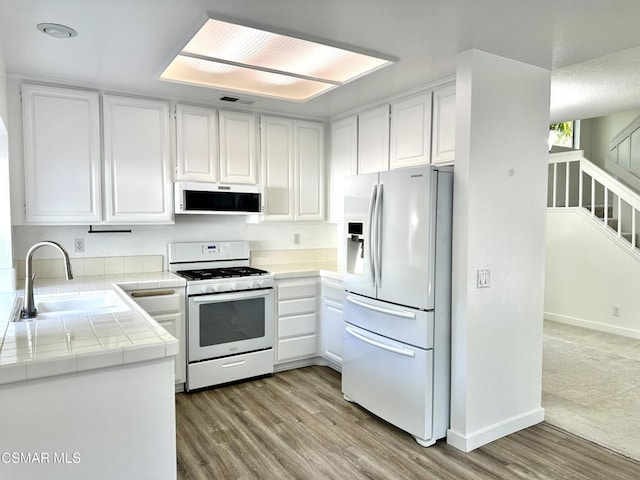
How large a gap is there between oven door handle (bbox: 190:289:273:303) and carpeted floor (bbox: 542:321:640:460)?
231 centimetres

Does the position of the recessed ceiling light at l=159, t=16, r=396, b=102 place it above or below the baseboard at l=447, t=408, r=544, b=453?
above

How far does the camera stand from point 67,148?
3.21m

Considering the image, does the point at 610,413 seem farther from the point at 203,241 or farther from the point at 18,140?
the point at 18,140

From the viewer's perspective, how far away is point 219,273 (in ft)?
12.3

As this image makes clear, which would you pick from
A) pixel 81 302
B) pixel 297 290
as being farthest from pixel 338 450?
pixel 81 302

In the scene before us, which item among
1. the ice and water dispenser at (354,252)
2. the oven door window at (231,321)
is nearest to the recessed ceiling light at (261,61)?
the ice and water dispenser at (354,252)

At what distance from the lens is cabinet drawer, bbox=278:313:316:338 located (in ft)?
12.7

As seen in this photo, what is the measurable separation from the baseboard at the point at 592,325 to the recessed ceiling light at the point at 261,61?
462 centimetres

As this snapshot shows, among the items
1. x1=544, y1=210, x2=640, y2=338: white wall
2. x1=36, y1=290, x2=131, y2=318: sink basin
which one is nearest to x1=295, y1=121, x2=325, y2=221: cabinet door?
x1=36, y1=290, x2=131, y2=318: sink basin

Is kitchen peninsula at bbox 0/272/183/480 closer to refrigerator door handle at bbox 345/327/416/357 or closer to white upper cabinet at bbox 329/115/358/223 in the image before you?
refrigerator door handle at bbox 345/327/416/357

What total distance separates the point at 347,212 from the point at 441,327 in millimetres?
1081

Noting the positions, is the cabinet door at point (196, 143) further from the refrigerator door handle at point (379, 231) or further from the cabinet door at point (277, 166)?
the refrigerator door handle at point (379, 231)

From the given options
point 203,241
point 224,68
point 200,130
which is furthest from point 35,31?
point 203,241

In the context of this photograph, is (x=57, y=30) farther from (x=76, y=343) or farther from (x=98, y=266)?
(x=98, y=266)
